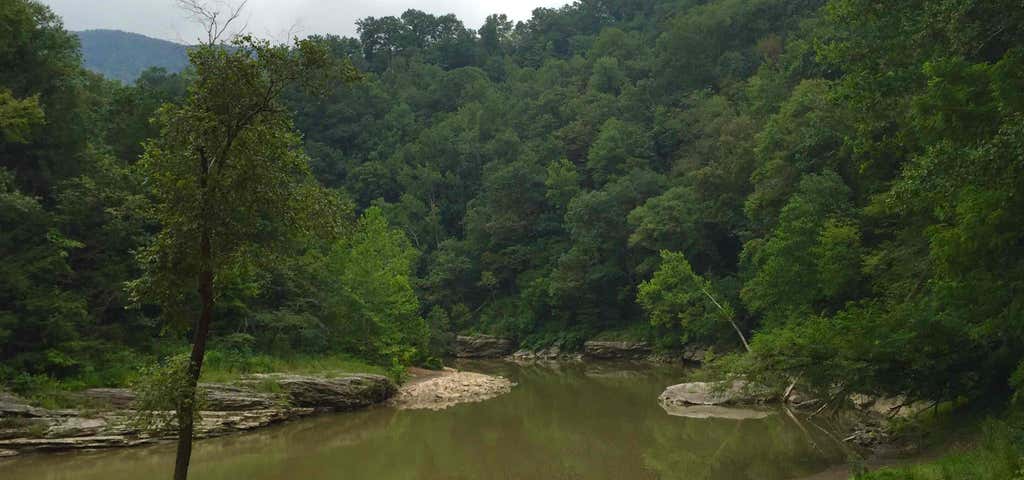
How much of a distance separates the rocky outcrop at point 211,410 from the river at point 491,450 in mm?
466

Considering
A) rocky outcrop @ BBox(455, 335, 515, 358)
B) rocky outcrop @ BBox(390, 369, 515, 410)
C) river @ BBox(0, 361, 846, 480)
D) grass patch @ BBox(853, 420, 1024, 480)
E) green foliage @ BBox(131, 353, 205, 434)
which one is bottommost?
rocky outcrop @ BBox(455, 335, 515, 358)

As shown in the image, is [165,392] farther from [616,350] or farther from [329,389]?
[616,350]

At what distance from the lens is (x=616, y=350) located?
53250mm

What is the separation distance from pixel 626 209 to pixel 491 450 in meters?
38.1

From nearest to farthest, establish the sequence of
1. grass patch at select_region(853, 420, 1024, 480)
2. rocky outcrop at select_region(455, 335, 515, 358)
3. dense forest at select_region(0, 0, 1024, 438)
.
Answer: grass patch at select_region(853, 420, 1024, 480)
dense forest at select_region(0, 0, 1024, 438)
rocky outcrop at select_region(455, 335, 515, 358)

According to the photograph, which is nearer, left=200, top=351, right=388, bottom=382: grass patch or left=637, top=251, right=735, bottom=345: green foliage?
left=200, top=351, right=388, bottom=382: grass patch

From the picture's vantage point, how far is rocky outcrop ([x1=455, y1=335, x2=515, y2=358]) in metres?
59.0

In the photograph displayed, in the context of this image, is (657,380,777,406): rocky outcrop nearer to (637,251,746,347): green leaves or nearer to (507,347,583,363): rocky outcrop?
(637,251,746,347): green leaves

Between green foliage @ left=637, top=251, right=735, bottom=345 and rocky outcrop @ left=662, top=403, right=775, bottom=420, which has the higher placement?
green foliage @ left=637, top=251, right=735, bottom=345

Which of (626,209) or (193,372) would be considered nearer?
(193,372)

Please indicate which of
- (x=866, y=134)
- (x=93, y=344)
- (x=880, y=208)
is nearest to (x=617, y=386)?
(x=880, y=208)

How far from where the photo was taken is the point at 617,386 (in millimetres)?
36500

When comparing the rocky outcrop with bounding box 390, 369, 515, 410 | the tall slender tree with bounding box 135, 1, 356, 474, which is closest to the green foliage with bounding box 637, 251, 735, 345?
the rocky outcrop with bounding box 390, 369, 515, 410

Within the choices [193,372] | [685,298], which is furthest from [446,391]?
[193,372]
